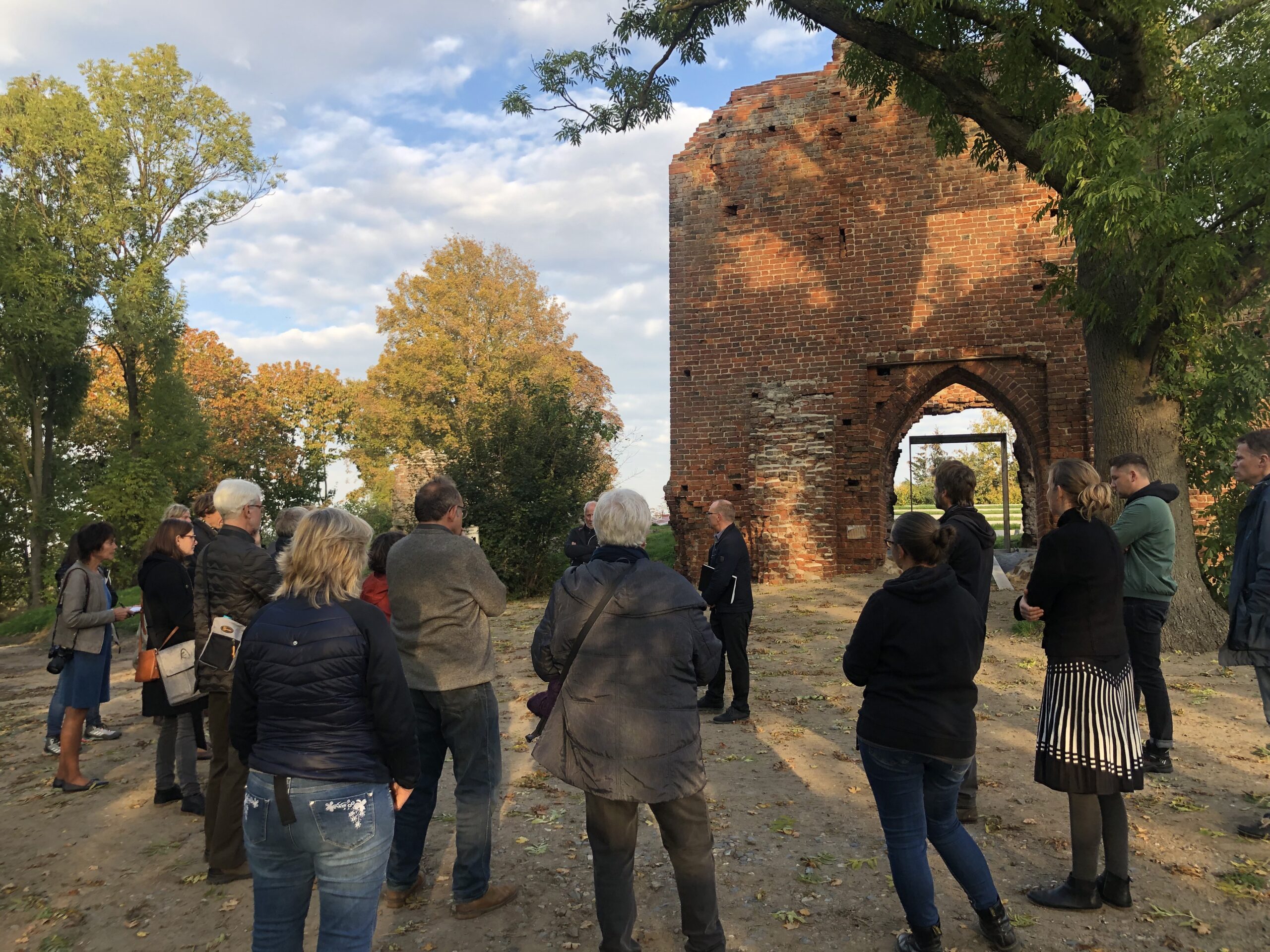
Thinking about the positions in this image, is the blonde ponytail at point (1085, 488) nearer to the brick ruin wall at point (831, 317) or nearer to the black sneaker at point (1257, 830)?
the black sneaker at point (1257, 830)

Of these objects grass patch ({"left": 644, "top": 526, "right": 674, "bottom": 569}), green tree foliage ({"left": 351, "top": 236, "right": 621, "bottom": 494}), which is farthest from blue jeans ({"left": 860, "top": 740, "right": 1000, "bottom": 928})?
green tree foliage ({"left": 351, "top": 236, "right": 621, "bottom": 494})

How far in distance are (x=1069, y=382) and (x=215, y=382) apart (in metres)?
33.1

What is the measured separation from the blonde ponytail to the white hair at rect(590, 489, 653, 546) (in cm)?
179

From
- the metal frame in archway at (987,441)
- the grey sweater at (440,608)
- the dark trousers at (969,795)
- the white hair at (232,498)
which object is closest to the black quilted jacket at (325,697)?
the grey sweater at (440,608)

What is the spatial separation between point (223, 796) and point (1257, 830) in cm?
531

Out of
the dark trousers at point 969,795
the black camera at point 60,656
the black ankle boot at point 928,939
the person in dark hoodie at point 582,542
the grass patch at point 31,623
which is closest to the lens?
the black ankle boot at point 928,939

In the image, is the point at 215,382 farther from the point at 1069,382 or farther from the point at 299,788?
the point at 299,788

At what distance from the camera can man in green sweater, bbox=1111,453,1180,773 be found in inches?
197

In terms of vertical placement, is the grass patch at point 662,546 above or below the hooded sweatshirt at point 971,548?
below

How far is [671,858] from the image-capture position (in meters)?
3.05

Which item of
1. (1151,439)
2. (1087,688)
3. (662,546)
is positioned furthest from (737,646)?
(662,546)

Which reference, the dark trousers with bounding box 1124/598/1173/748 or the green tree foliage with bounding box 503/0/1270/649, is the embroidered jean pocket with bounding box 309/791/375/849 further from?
the green tree foliage with bounding box 503/0/1270/649

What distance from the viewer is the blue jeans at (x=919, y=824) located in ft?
10.3

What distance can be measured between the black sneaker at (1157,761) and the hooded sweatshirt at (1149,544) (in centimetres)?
105
